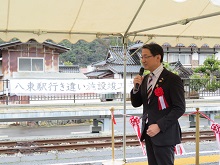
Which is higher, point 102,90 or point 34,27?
point 34,27

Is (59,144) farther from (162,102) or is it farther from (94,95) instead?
(94,95)

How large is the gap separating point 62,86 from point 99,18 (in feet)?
30.6

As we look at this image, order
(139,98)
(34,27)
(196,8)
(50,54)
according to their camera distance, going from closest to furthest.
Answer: (139,98) → (196,8) → (34,27) → (50,54)

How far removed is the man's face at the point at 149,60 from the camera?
2.57m

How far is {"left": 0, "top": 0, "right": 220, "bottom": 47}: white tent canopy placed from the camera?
3.81 meters

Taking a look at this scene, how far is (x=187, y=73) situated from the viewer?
2414 cm

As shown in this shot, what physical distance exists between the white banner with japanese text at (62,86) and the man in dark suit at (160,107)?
10.7 meters

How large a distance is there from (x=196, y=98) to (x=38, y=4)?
1424cm

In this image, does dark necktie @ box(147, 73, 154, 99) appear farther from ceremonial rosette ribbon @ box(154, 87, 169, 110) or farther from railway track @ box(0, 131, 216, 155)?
railway track @ box(0, 131, 216, 155)

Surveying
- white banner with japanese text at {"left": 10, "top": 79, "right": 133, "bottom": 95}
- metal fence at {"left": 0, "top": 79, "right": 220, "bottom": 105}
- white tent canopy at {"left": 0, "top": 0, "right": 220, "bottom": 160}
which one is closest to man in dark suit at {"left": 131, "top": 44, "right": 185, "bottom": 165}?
white tent canopy at {"left": 0, "top": 0, "right": 220, "bottom": 160}

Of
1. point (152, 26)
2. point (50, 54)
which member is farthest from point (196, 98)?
point (152, 26)

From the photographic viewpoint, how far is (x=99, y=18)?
4.23 m

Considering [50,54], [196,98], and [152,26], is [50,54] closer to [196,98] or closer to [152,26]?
[196,98]

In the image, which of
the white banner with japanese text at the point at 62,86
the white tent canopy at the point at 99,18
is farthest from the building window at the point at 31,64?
the white tent canopy at the point at 99,18
